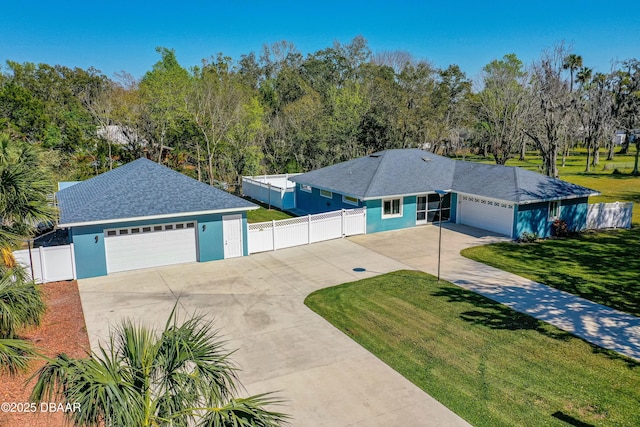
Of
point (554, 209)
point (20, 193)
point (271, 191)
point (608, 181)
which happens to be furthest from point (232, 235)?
point (608, 181)

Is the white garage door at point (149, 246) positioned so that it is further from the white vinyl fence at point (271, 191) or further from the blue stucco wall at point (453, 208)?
the blue stucco wall at point (453, 208)

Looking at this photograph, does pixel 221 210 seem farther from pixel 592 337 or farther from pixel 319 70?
pixel 319 70


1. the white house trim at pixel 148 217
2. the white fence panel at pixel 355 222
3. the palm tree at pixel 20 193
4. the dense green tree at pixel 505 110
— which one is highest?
the dense green tree at pixel 505 110

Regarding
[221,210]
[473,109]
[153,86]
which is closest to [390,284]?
[221,210]

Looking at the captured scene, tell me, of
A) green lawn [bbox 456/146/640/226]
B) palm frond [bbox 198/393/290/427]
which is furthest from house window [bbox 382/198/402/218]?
palm frond [bbox 198/393/290/427]

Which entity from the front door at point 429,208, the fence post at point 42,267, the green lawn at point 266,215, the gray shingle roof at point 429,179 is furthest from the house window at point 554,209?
the fence post at point 42,267

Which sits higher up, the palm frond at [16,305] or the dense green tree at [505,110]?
the dense green tree at [505,110]

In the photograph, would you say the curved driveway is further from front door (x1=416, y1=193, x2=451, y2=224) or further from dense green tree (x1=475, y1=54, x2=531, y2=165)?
dense green tree (x1=475, y1=54, x2=531, y2=165)
